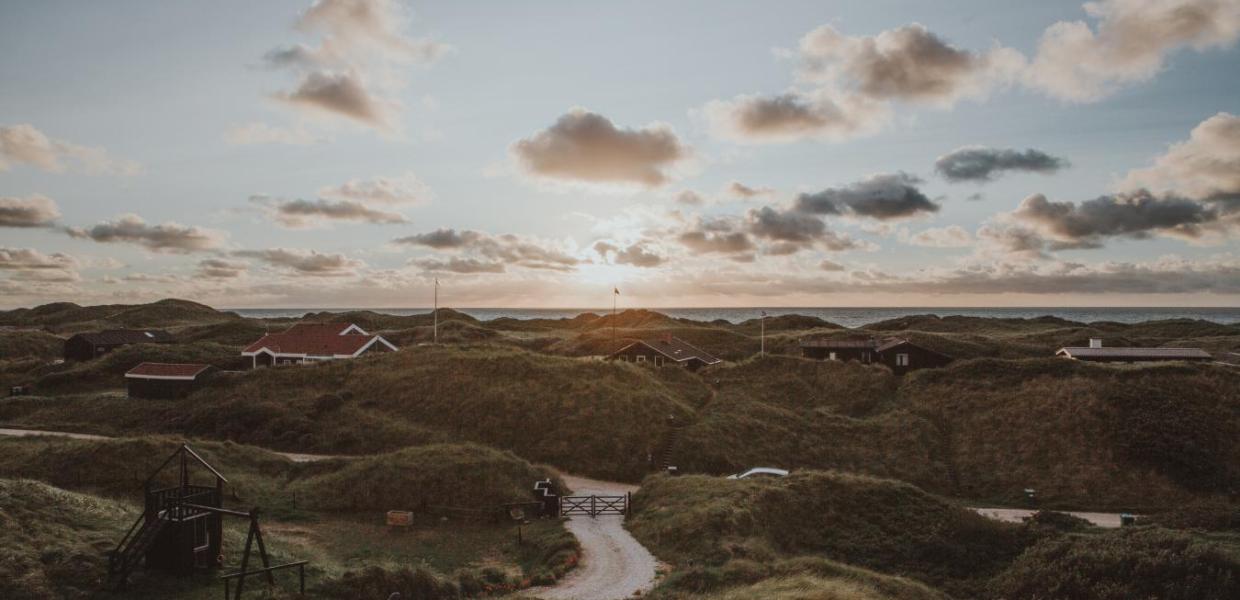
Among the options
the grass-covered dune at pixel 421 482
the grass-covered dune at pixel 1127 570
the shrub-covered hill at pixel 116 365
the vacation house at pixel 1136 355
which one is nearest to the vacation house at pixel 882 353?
the vacation house at pixel 1136 355

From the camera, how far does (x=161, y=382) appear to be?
2363 inches

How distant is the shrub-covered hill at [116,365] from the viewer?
68562 mm

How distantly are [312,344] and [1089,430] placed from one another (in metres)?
71.7

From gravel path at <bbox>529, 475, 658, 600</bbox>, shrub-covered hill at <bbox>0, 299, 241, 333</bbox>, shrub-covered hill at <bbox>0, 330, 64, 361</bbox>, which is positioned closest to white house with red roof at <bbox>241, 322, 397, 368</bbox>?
gravel path at <bbox>529, 475, 658, 600</bbox>

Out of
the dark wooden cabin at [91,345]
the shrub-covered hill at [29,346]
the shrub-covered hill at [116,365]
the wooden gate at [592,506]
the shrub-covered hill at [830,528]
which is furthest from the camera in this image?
the shrub-covered hill at [29,346]

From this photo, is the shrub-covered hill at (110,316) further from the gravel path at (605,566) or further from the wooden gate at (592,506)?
the gravel path at (605,566)

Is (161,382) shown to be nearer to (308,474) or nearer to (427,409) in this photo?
(427,409)

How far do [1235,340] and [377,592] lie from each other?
136092mm

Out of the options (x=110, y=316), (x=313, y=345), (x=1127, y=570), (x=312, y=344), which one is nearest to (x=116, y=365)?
(x=312, y=344)

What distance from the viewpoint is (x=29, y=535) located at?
2050cm

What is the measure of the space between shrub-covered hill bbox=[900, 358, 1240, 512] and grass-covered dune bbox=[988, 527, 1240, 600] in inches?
689

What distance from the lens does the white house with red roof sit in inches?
2734

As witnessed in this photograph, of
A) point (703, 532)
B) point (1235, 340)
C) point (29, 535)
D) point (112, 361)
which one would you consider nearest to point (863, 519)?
point (703, 532)

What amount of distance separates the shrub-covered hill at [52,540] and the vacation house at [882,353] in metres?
61.0
